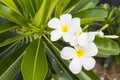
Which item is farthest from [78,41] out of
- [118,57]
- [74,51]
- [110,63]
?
[110,63]

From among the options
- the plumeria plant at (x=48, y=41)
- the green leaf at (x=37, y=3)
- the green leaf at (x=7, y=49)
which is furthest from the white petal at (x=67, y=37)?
the green leaf at (x=7, y=49)

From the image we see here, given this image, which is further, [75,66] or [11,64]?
[11,64]

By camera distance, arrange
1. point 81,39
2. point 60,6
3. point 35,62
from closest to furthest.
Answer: point 81,39, point 35,62, point 60,6

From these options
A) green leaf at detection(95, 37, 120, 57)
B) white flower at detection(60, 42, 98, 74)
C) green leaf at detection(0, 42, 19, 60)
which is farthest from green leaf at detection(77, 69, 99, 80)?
green leaf at detection(0, 42, 19, 60)

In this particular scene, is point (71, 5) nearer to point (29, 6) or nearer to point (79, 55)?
point (29, 6)

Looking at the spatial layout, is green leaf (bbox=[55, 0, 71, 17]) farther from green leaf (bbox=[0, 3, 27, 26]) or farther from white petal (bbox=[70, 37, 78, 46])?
white petal (bbox=[70, 37, 78, 46])

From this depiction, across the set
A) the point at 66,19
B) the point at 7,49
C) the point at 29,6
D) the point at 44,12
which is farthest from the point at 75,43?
the point at 7,49
